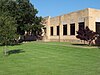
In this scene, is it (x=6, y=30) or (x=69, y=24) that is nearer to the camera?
(x=6, y=30)

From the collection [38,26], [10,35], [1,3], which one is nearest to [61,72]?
[10,35]

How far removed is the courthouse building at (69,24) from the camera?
1693 inches

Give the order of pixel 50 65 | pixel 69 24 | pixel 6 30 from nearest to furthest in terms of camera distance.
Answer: pixel 50 65
pixel 6 30
pixel 69 24

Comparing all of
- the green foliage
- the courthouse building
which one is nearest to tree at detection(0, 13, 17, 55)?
the green foliage

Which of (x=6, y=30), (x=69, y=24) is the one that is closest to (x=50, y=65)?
(x=6, y=30)

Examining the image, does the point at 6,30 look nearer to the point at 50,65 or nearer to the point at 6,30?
the point at 6,30

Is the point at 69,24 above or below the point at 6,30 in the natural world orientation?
above

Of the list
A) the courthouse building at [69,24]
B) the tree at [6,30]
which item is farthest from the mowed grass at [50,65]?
the courthouse building at [69,24]

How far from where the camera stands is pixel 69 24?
49562 millimetres

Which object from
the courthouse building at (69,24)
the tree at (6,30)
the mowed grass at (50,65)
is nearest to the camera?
the mowed grass at (50,65)

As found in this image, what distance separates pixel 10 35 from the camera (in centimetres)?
2298

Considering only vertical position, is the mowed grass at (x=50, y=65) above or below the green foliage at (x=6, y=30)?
below

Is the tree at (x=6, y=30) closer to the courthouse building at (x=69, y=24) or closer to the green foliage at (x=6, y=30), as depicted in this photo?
the green foliage at (x=6, y=30)

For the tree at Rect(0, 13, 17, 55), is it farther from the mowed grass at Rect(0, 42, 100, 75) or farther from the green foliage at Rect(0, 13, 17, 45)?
the mowed grass at Rect(0, 42, 100, 75)
